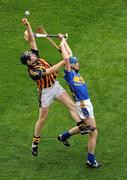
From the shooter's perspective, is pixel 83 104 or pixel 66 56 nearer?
pixel 66 56

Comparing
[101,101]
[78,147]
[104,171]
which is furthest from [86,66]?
[104,171]

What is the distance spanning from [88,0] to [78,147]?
8.20 m

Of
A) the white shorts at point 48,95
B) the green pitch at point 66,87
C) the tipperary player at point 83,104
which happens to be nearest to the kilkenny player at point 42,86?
the white shorts at point 48,95

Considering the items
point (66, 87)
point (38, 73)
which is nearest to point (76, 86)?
point (38, 73)

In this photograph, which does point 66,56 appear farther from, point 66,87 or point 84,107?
point 66,87

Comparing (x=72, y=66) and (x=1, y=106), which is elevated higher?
(x=72, y=66)

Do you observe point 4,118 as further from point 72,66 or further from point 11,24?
point 11,24

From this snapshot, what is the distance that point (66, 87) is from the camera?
14789 millimetres

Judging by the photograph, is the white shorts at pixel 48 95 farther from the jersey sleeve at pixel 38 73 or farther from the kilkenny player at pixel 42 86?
the jersey sleeve at pixel 38 73

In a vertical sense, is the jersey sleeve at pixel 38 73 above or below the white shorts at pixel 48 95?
above

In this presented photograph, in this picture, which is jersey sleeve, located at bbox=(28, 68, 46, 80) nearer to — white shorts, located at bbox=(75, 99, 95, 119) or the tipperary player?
the tipperary player

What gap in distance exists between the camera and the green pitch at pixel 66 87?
1149 cm

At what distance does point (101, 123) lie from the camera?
1312cm

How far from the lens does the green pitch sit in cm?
1149
